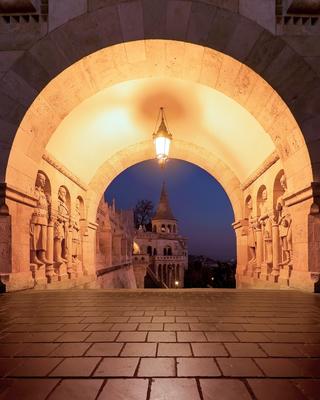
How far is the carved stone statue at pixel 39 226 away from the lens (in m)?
6.73

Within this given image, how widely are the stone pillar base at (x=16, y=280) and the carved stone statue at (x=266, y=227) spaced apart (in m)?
5.10

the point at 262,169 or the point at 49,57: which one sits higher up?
the point at 49,57

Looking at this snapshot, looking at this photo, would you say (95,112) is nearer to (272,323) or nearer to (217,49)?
(217,49)

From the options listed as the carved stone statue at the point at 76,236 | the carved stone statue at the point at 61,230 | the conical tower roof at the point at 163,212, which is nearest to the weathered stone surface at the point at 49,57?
the carved stone statue at the point at 61,230

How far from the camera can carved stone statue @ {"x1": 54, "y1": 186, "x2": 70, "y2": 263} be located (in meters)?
7.86

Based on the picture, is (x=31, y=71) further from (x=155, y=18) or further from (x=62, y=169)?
(x=62, y=169)

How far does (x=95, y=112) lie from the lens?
25.0 ft

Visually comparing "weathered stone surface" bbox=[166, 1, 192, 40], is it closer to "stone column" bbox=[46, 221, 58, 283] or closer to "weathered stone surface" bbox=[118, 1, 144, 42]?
"weathered stone surface" bbox=[118, 1, 144, 42]

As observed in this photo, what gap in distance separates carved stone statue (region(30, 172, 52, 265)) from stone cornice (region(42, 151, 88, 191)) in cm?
38

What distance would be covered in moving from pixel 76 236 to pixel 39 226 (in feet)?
8.44

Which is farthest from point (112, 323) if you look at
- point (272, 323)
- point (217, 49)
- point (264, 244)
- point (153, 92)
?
point (264, 244)

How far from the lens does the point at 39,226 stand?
6.96 m

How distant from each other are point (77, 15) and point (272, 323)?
5.04 metres

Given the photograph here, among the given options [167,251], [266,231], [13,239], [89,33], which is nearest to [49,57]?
[89,33]
